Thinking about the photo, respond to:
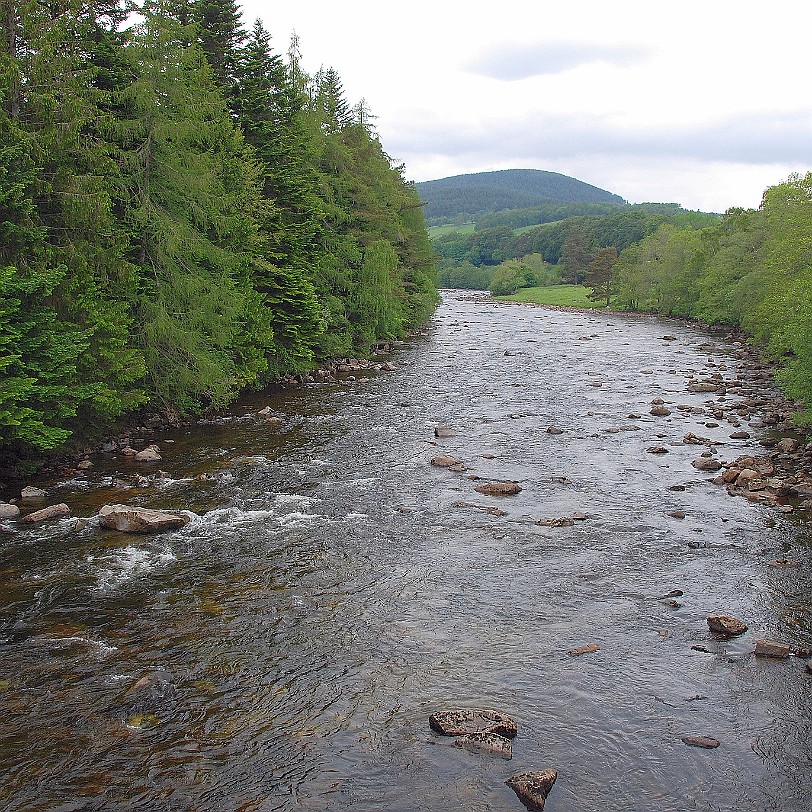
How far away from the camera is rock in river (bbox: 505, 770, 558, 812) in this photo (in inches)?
356

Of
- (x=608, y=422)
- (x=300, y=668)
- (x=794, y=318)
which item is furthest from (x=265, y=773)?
(x=794, y=318)

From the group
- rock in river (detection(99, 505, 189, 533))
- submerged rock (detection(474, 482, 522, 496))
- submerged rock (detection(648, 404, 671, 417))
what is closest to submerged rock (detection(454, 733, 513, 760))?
rock in river (detection(99, 505, 189, 533))

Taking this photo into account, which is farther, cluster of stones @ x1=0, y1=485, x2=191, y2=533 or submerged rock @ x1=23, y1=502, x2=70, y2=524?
submerged rock @ x1=23, y1=502, x2=70, y2=524

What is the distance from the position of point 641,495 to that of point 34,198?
2022 centimetres

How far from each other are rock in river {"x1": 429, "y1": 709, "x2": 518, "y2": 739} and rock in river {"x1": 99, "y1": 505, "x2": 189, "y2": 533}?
9.69m

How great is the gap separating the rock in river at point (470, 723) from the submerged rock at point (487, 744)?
79 millimetres

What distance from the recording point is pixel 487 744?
33.5 feet

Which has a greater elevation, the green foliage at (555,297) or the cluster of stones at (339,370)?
the green foliage at (555,297)

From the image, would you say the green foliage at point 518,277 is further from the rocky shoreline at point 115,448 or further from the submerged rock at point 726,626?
the submerged rock at point 726,626

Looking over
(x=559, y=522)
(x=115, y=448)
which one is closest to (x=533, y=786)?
(x=559, y=522)

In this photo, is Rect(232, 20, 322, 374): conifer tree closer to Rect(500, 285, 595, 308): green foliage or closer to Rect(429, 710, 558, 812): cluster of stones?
Rect(429, 710, 558, 812): cluster of stones

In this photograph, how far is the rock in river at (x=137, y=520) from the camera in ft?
57.9

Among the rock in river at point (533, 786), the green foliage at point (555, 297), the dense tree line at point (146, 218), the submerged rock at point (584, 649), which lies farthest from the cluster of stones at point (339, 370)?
the green foliage at point (555, 297)

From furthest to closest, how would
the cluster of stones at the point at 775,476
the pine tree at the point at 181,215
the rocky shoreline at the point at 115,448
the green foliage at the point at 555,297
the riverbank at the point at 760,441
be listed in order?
the green foliage at the point at 555,297
the pine tree at the point at 181,215
the rocky shoreline at the point at 115,448
the riverbank at the point at 760,441
the cluster of stones at the point at 775,476
